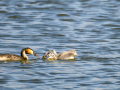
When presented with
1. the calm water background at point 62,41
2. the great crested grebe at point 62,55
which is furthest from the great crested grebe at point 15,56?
the great crested grebe at point 62,55

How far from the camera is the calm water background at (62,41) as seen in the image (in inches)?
448

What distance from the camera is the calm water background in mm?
11383

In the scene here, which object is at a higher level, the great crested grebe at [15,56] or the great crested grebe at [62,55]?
the great crested grebe at [15,56]

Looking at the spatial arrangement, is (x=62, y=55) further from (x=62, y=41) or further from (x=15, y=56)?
(x=62, y=41)

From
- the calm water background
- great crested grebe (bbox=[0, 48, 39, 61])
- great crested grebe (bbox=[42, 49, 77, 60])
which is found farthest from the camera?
great crested grebe (bbox=[42, 49, 77, 60])

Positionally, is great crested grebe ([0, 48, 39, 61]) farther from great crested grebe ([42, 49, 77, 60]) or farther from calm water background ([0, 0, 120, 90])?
great crested grebe ([42, 49, 77, 60])

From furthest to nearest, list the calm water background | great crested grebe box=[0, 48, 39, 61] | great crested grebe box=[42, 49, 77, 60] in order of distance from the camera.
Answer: great crested grebe box=[42, 49, 77, 60] < great crested grebe box=[0, 48, 39, 61] < the calm water background

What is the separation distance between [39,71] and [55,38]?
609 cm

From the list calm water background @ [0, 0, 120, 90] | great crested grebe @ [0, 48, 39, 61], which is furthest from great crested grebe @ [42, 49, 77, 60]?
great crested grebe @ [0, 48, 39, 61]

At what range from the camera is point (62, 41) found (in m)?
17.8

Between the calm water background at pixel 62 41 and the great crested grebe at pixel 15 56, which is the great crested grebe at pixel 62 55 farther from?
the great crested grebe at pixel 15 56

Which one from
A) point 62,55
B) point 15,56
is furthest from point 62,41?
point 15,56

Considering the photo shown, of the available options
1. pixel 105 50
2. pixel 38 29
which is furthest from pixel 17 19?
pixel 105 50

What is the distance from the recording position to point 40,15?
2478cm
